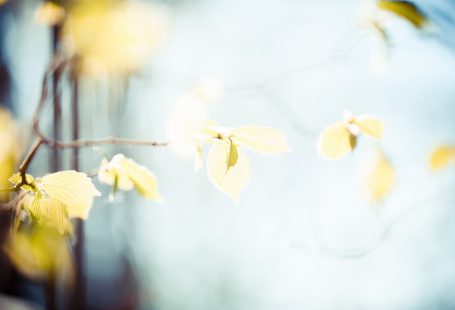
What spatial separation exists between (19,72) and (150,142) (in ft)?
5.45

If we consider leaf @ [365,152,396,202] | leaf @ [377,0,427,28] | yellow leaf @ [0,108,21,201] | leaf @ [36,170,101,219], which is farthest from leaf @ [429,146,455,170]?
yellow leaf @ [0,108,21,201]

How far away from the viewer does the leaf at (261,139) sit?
1.28ft

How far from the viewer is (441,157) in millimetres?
863

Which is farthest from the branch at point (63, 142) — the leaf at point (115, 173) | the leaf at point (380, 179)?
the leaf at point (380, 179)

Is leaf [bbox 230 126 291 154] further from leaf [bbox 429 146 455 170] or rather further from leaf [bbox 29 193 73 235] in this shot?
leaf [bbox 429 146 455 170]

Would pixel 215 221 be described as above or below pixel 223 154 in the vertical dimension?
below

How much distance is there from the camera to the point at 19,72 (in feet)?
5.79

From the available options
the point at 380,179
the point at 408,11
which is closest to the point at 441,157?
the point at 380,179

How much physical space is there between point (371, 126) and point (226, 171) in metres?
0.23

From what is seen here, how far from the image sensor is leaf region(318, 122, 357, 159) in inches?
19.7

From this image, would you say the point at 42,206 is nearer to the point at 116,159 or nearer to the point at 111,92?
the point at 116,159

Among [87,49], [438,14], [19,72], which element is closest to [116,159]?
[87,49]

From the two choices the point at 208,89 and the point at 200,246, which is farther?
the point at 200,246

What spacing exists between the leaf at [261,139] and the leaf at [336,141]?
0.13m
